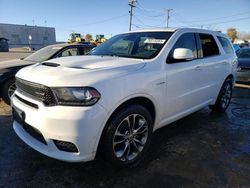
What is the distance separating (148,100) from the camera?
3094mm

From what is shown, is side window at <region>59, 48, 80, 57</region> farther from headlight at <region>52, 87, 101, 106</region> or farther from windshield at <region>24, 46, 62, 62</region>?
headlight at <region>52, 87, 101, 106</region>

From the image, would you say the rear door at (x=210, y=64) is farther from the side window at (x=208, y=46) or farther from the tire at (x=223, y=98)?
the tire at (x=223, y=98)

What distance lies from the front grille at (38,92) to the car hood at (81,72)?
0.05 m

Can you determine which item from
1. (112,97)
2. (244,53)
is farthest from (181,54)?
(244,53)

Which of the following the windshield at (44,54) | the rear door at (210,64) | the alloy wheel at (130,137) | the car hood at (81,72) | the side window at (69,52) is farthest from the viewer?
the side window at (69,52)

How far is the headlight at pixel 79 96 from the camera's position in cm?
242

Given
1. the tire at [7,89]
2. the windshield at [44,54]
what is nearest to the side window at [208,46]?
the windshield at [44,54]

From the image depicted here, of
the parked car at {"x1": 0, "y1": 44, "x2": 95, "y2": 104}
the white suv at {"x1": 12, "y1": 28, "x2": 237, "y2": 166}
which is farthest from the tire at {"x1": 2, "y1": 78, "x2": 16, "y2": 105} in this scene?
the white suv at {"x1": 12, "y1": 28, "x2": 237, "y2": 166}

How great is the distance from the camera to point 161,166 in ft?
10.1

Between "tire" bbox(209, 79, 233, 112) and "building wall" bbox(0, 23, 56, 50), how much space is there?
63562 mm

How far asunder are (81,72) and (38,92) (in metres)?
0.53

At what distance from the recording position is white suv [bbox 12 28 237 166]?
7.98 ft

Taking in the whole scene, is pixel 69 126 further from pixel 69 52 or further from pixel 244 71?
pixel 244 71

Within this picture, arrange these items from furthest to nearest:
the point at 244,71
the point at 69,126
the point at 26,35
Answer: the point at 26,35 → the point at 244,71 → the point at 69,126
